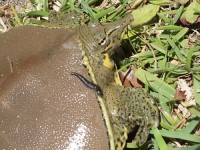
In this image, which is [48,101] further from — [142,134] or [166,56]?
[166,56]

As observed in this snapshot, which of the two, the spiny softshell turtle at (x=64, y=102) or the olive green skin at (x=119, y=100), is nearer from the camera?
the spiny softshell turtle at (x=64, y=102)

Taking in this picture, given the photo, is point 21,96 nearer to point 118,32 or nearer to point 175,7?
point 118,32

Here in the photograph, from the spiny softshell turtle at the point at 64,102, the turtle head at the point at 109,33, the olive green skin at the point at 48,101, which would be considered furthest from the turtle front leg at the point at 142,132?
the turtle head at the point at 109,33

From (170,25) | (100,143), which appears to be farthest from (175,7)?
(100,143)

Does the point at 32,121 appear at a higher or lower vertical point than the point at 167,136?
higher

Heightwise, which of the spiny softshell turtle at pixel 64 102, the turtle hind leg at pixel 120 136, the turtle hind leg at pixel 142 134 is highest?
the spiny softshell turtle at pixel 64 102

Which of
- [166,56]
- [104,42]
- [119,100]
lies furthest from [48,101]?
[166,56]

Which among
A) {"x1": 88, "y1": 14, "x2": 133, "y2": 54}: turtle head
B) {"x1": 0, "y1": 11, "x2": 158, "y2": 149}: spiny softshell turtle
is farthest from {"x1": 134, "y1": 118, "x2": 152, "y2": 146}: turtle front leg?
{"x1": 88, "y1": 14, "x2": 133, "y2": 54}: turtle head

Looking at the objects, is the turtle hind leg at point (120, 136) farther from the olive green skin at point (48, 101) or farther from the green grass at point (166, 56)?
the green grass at point (166, 56)
